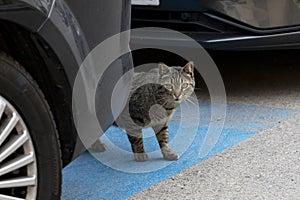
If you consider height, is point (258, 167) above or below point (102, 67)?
below

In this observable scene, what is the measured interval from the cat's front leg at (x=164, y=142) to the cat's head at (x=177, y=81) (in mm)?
Answer: 214

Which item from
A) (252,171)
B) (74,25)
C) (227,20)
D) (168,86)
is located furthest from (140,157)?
(74,25)

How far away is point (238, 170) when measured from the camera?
4113 millimetres

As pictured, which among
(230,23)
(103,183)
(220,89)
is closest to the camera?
(103,183)

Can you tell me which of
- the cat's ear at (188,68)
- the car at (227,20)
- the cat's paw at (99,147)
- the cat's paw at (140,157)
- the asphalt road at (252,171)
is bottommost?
the asphalt road at (252,171)

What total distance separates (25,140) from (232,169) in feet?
5.30

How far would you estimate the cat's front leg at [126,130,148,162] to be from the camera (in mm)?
4262

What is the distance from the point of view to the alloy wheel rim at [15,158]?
2840 mm

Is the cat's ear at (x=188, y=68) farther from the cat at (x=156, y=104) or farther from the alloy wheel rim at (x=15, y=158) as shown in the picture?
the alloy wheel rim at (x=15, y=158)

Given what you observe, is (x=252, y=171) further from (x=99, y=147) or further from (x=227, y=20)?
(x=227, y=20)

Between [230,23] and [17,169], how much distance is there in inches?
99.0

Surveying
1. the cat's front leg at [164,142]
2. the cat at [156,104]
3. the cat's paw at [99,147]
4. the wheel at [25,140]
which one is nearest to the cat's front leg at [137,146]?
the cat at [156,104]

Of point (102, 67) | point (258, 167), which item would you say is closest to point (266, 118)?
point (258, 167)

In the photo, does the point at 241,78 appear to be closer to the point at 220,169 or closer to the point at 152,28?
the point at 152,28
